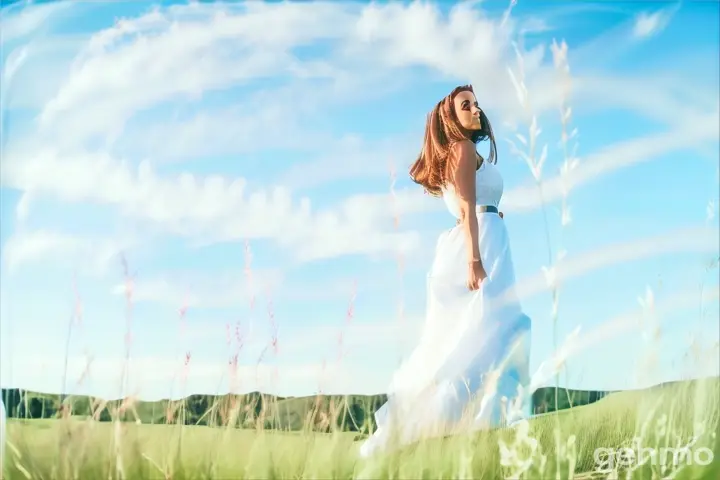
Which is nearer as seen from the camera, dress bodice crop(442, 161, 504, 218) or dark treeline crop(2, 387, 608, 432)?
dark treeline crop(2, 387, 608, 432)

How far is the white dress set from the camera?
2.98 meters

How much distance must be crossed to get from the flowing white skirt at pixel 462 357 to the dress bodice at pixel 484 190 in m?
0.08

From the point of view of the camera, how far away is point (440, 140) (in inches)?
128

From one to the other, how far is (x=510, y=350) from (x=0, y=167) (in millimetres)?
2545

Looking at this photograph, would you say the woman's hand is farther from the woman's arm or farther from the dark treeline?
the dark treeline

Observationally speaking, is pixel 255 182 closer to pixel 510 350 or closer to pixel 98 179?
pixel 98 179

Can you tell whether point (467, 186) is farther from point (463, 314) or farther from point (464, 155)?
point (463, 314)

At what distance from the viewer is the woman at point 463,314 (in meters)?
2.99

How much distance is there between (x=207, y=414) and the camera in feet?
9.94

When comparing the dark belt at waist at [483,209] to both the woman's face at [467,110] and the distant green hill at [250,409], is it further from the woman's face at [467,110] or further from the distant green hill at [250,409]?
the distant green hill at [250,409]

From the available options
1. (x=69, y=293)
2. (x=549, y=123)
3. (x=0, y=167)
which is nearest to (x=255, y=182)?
(x=69, y=293)

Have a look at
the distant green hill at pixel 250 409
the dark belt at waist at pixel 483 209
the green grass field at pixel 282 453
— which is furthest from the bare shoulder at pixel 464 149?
the green grass field at pixel 282 453

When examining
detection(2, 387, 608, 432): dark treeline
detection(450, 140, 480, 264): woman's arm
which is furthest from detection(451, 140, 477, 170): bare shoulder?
detection(2, 387, 608, 432): dark treeline

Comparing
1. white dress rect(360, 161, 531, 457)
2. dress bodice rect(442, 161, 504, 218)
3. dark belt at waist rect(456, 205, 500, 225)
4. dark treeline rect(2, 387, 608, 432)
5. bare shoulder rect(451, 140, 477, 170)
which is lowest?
dark treeline rect(2, 387, 608, 432)
